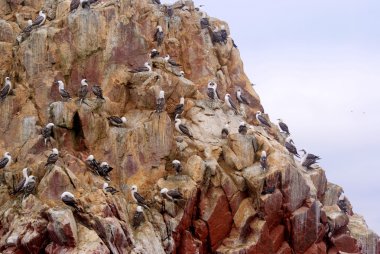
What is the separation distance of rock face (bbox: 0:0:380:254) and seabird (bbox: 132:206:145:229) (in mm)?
171

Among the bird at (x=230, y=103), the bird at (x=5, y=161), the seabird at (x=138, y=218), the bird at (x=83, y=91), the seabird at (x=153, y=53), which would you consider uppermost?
the seabird at (x=153, y=53)

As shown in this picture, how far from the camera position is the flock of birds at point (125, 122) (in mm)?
47312

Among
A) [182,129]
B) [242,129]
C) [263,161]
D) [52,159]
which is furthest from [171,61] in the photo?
[52,159]

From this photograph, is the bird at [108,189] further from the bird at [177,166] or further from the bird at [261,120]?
the bird at [261,120]

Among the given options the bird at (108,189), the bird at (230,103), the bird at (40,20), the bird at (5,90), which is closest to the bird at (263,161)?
the bird at (230,103)

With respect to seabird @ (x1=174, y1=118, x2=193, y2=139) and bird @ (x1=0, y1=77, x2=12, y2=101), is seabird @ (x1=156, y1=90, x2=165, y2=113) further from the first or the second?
bird @ (x1=0, y1=77, x2=12, y2=101)

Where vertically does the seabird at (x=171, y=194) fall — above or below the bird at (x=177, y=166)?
below

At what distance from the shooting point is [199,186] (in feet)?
166

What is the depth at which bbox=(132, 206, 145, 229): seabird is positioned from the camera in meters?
48.1

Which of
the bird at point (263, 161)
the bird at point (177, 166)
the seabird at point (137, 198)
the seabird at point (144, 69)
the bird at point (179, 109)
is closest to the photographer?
the seabird at point (137, 198)

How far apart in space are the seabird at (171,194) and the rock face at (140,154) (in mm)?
310

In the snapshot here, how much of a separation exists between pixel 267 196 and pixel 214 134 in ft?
16.5

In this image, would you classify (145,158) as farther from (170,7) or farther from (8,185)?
(170,7)

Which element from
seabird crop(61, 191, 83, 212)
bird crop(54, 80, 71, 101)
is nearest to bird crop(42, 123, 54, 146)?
bird crop(54, 80, 71, 101)
